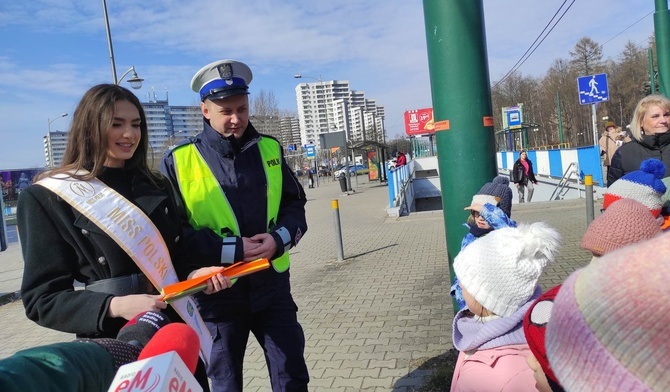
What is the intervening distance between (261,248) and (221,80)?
3.08ft

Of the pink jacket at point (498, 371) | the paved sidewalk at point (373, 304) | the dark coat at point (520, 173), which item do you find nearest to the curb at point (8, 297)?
the paved sidewalk at point (373, 304)

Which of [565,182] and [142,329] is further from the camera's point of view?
[565,182]

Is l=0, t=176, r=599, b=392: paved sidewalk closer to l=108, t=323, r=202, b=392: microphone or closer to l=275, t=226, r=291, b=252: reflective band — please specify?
l=275, t=226, r=291, b=252: reflective band

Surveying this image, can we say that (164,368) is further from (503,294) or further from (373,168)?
(373,168)

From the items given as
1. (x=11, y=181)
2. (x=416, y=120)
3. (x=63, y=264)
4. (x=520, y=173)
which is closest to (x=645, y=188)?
(x=63, y=264)

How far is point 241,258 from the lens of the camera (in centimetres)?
237

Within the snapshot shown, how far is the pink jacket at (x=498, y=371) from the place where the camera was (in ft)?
6.38

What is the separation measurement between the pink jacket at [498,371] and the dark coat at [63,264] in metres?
1.46

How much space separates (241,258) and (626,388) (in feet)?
6.19

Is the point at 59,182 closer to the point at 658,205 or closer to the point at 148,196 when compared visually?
the point at 148,196

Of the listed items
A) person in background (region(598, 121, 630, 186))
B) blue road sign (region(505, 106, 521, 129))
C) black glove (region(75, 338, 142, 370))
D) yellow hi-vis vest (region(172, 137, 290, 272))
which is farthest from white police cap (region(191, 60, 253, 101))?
blue road sign (region(505, 106, 521, 129))

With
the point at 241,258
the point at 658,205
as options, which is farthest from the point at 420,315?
the point at 241,258

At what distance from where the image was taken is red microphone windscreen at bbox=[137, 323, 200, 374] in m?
1.03

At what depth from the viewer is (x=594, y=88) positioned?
461 inches
